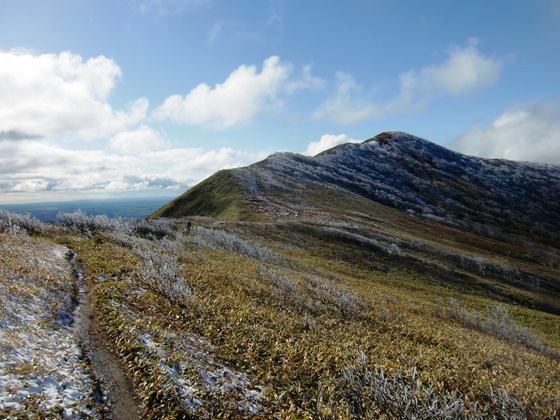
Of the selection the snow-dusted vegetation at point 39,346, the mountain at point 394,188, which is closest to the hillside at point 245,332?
the snow-dusted vegetation at point 39,346

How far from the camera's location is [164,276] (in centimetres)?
2545

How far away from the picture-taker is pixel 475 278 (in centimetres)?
5972

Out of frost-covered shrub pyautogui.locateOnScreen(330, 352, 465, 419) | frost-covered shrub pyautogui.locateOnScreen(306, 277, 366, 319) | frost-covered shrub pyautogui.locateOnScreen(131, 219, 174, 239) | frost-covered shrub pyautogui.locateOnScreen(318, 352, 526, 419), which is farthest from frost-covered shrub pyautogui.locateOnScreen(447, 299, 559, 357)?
frost-covered shrub pyautogui.locateOnScreen(131, 219, 174, 239)

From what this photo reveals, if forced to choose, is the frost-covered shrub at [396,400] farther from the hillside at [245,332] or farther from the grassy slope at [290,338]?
the grassy slope at [290,338]

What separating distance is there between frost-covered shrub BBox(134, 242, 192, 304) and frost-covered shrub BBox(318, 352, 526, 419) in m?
10.5

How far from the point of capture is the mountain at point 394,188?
3597 inches

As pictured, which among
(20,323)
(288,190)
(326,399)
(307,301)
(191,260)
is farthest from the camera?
(288,190)

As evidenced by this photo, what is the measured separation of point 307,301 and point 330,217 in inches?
1997

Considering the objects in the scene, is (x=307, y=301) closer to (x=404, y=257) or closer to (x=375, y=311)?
(x=375, y=311)

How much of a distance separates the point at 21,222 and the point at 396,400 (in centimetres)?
3843

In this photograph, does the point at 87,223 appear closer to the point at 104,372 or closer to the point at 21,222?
the point at 21,222

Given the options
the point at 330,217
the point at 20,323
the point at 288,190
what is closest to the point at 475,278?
the point at 330,217

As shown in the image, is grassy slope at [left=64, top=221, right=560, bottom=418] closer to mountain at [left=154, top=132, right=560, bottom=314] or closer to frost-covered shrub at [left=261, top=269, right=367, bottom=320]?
frost-covered shrub at [left=261, top=269, right=367, bottom=320]

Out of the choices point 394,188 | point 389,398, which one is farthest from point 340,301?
point 394,188
